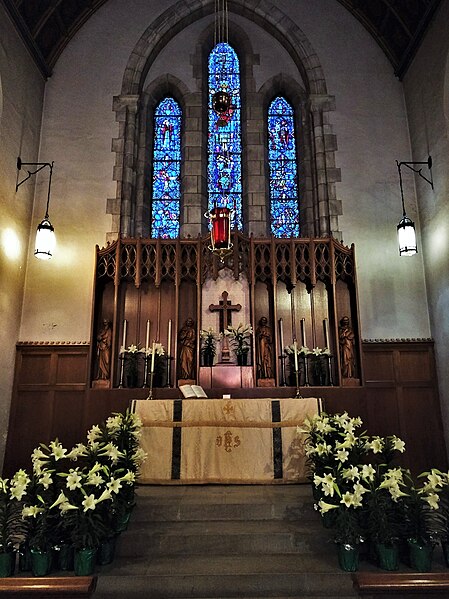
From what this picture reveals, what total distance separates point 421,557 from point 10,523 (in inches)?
114

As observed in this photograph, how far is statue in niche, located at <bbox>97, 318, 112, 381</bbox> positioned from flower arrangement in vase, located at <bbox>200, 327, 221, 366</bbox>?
1317 mm

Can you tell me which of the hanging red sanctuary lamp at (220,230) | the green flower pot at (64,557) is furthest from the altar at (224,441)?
the hanging red sanctuary lamp at (220,230)

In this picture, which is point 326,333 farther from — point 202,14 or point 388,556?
point 202,14

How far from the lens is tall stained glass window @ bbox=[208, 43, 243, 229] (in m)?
8.88

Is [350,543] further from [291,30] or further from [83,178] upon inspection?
[291,30]

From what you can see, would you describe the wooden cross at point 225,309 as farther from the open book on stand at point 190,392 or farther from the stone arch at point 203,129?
the open book on stand at point 190,392

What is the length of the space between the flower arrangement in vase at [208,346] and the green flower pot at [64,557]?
144 inches

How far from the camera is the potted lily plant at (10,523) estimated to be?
137 inches

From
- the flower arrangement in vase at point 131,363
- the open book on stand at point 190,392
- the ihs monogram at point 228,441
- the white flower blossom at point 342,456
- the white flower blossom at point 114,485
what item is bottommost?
the white flower blossom at point 114,485

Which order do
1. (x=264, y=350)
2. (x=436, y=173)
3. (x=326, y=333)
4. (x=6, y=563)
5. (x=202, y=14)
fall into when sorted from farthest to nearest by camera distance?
(x=202, y=14), (x=436, y=173), (x=326, y=333), (x=264, y=350), (x=6, y=563)

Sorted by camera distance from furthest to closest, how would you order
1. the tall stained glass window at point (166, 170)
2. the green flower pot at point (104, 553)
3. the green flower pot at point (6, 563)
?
the tall stained glass window at point (166, 170), the green flower pot at point (104, 553), the green flower pot at point (6, 563)

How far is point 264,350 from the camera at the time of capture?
23.5 ft

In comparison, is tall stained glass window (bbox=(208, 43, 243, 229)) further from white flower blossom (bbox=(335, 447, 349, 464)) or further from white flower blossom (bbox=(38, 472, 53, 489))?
white flower blossom (bbox=(38, 472, 53, 489))

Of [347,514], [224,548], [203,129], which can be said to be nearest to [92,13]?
[203,129]
